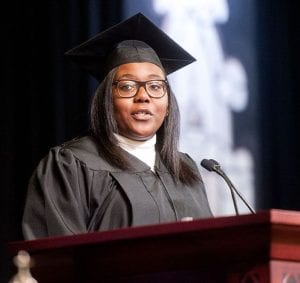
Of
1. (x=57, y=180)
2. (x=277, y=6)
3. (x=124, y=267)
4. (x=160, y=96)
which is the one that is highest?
(x=277, y=6)

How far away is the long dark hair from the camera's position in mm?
3096

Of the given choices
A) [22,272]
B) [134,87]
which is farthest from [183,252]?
[134,87]

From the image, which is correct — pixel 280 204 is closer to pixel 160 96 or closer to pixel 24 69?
pixel 24 69

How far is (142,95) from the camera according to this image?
10.2ft

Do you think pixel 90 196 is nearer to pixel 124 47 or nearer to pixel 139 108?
pixel 139 108

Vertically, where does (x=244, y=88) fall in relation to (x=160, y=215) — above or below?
above

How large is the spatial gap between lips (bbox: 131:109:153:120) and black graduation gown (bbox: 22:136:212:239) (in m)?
0.14

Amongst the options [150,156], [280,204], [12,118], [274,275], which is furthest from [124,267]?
[280,204]

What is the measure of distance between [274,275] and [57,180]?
3.78 ft

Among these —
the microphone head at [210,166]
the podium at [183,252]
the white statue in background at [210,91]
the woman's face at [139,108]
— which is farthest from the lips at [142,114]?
the white statue in background at [210,91]

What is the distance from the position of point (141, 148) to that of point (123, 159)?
0.11m

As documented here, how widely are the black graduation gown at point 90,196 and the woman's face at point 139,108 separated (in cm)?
10

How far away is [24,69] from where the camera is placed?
440cm

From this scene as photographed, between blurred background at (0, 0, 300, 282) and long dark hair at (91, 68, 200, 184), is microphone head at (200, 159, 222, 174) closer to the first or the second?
long dark hair at (91, 68, 200, 184)
